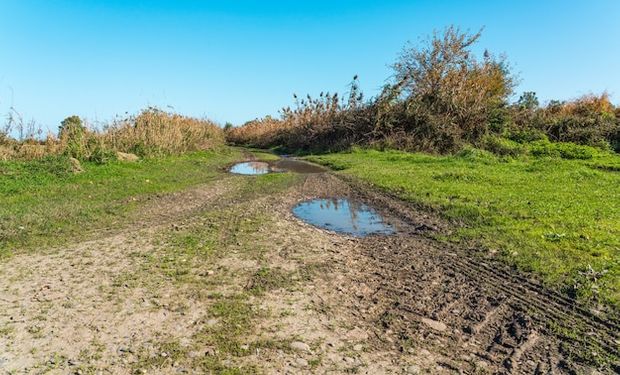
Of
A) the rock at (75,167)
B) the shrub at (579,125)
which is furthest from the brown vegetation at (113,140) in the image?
the shrub at (579,125)

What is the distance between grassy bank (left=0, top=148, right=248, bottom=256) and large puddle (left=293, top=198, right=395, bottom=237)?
147 inches

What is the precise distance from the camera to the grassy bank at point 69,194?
7648 mm

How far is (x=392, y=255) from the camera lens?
661 centimetres

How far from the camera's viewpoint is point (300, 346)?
397 centimetres

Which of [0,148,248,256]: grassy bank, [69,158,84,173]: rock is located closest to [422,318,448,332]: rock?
[0,148,248,256]: grassy bank

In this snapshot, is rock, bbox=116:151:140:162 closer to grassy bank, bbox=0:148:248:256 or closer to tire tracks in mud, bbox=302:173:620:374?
grassy bank, bbox=0:148:248:256

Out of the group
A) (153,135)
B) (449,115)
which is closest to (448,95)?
(449,115)

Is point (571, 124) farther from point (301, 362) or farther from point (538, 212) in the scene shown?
point (301, 362)

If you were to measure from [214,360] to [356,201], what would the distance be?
7.74 m

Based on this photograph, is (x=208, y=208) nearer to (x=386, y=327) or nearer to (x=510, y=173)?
(x=386, y=327)

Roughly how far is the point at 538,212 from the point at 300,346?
19.9 ft

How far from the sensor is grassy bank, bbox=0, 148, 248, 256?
25.1 ft

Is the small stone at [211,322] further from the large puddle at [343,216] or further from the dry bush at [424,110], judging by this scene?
the dry bush at [424,110]

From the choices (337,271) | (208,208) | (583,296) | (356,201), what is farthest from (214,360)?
(356,201)
